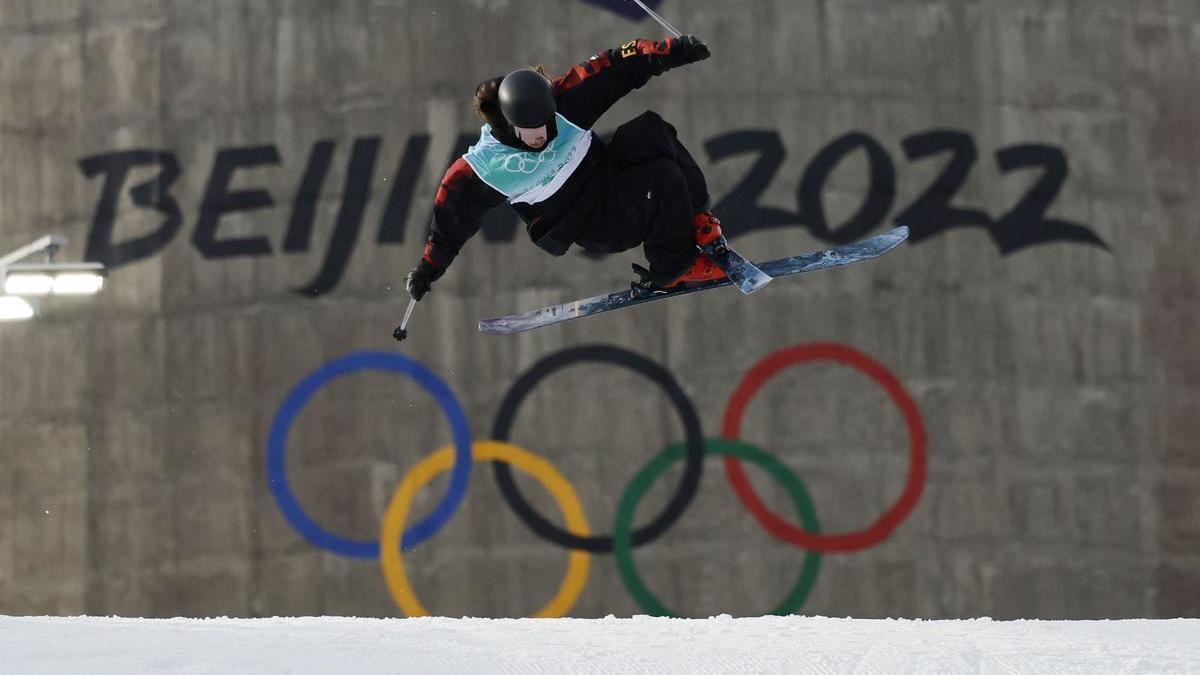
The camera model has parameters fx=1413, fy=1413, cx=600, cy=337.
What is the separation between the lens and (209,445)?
53.4 ft

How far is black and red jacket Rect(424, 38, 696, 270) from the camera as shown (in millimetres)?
8609

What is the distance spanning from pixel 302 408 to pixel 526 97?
8960mm

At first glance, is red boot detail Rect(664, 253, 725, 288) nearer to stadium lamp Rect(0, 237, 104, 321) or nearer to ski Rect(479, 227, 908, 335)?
ski Rect(479, 227, 908, 335)

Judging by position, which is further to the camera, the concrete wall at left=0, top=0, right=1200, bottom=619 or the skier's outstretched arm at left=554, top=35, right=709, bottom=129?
the concrete wall at left=0, top=0, right=1200, bottom=619

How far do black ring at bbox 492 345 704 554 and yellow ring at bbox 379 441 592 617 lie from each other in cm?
12

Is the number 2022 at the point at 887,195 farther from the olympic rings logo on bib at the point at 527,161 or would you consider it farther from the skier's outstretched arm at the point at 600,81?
the olympic rings logo on bib at the point at 527,161

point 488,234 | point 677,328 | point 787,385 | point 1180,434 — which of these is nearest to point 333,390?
point 488,234

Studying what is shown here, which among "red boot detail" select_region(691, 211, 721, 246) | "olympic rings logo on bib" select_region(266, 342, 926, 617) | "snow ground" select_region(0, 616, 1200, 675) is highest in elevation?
"red boot detail" select_region(691, 211, 721, 246)

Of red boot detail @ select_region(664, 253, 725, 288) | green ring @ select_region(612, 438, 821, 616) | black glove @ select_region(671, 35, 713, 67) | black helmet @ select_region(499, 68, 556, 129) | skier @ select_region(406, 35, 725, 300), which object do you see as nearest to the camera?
black helmet @ select_region(499, 68, 556, 129)

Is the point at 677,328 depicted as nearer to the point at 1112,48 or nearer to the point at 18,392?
the point at 1112,48

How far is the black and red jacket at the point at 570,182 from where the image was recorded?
8609mm

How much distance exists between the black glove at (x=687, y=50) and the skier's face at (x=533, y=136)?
890 mm

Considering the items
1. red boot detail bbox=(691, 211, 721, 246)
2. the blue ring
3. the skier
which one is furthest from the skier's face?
the blue ring

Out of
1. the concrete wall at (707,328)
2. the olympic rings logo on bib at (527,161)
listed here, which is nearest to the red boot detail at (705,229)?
the olympic rings logo on bib at (527,161)
